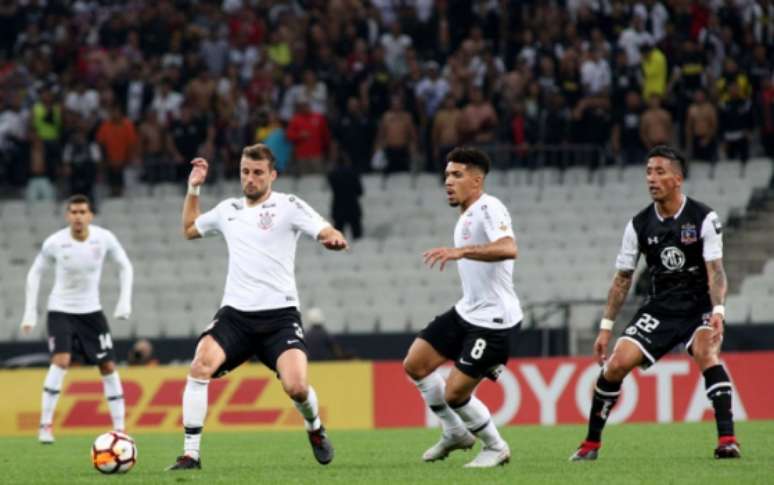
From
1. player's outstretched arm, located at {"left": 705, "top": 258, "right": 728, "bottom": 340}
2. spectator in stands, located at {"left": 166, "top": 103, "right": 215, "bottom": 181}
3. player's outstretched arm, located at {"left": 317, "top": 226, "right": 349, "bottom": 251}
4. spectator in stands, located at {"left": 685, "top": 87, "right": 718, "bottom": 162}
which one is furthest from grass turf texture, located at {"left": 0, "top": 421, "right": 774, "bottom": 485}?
spectator in stands, located at {"left": 166, "top": 103, "right": 215, "bottom": 181}

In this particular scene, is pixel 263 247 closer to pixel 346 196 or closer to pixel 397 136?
pixel 346 196

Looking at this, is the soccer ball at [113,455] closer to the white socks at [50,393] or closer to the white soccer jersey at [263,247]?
the white soccer jersey at [263,247]

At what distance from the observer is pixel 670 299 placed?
12164 millimetres

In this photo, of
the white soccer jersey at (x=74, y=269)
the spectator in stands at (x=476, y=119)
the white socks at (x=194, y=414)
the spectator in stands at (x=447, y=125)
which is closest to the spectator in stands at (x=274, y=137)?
the spectator in stands at (x=447, y=125)

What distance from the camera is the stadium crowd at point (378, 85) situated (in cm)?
2592

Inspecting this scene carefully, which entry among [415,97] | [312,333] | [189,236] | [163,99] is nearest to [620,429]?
[312,333]

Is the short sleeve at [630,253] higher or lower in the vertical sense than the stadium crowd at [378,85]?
lower

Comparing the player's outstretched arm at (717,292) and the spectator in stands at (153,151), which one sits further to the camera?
the spectator in stands at (153,151)

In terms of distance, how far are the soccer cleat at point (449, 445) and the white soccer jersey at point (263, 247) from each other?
1.58 metres

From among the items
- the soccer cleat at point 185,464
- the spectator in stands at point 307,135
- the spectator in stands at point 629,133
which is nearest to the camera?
the soccer cleat at point 185,464

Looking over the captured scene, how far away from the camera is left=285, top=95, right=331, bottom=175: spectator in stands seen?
26812 millimetres

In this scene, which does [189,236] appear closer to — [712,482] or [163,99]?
[712,482]

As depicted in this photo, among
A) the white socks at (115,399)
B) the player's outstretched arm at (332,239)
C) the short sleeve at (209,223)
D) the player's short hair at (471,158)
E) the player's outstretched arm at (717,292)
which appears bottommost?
the white socks at (115,399)

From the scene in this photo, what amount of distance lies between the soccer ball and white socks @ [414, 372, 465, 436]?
2.19 meters
